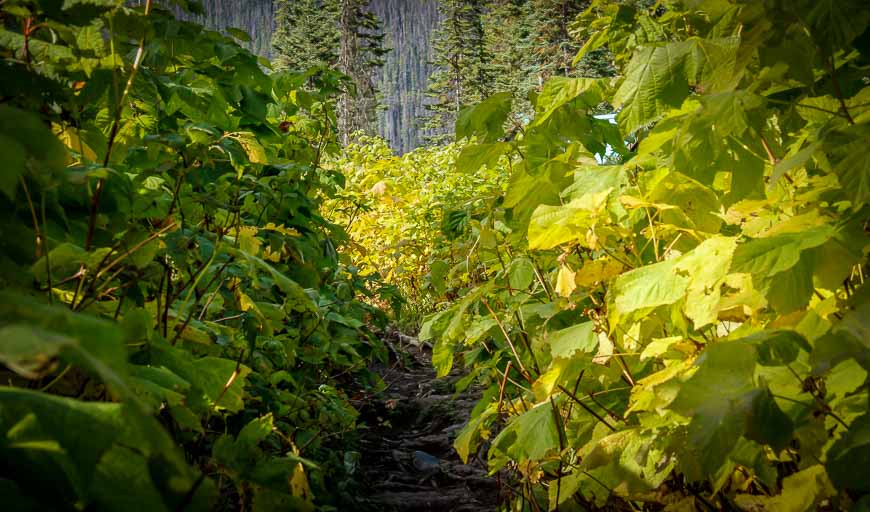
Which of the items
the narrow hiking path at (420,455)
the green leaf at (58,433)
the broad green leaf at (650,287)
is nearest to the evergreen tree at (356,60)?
the narrow hiking path at (420,455)

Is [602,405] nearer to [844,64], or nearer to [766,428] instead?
[766,428]

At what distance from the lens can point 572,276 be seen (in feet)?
4.52

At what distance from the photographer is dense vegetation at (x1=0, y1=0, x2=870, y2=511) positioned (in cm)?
57

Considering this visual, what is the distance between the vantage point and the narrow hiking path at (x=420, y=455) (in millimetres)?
2607

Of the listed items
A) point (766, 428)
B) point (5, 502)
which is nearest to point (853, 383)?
point (766, 428)

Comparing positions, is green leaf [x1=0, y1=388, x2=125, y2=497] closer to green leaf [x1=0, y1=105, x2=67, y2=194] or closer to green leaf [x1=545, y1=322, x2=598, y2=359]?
green leaf [x1=0, y1=105, x2=67, y2=194]

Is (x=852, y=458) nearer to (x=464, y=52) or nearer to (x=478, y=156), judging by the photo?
(x=478, y=156)

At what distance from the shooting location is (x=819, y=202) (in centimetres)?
103

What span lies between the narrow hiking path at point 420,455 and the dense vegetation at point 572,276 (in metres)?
0.69

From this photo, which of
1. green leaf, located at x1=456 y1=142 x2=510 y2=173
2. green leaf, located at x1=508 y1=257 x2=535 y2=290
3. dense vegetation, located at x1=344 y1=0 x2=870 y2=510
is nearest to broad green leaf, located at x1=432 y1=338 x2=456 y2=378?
dense vegetation, located at x1=344 y1=0 x2=870 y2=510

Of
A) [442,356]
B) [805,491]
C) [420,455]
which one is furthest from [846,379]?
[420,455]

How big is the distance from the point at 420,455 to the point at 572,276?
6.58 ft

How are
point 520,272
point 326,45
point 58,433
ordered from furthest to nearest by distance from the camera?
point 326,45 < point 520,272 < point 58,433

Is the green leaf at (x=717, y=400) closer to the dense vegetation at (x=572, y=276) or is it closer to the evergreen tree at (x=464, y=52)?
the dense vegetation at (x=572, y=276)
